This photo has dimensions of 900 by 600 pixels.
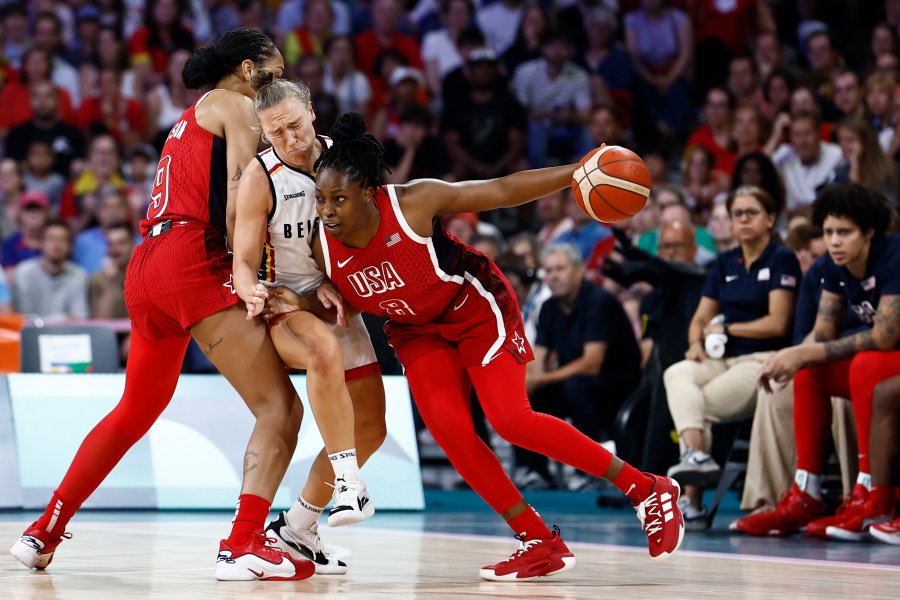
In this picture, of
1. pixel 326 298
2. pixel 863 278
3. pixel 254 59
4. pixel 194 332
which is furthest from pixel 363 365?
pixel 863 278

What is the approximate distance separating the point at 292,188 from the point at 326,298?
400 millimetres

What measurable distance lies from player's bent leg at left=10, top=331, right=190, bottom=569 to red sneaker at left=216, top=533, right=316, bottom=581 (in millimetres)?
614

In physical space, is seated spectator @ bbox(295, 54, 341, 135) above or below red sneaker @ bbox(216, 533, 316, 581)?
above

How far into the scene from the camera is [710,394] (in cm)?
679

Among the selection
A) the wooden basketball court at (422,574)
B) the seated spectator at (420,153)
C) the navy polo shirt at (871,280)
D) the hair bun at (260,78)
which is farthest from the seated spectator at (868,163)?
the hair bun at (260,78)

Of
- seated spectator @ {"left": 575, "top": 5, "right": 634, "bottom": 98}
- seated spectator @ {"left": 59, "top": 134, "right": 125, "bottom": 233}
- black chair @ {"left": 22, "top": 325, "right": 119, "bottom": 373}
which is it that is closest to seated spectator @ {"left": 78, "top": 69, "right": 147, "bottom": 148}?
seated spectator @ {"left": 59, "top": 134, "right": 125, "bottom": 233}

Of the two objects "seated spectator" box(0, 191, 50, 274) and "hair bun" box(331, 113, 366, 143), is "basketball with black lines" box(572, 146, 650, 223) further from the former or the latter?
"seated spectator" box(0, 191, 50, 274)

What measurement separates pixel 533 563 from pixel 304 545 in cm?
83

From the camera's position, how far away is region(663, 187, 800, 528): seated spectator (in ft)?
22.1

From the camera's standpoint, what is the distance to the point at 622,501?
7.94 m

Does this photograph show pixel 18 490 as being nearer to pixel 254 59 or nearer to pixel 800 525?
pixel 254 59

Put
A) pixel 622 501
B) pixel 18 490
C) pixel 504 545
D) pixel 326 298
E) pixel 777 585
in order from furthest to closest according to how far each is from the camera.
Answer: pixel 622 501 → pixel 18 490 → pixel 504 545 → pixel 326 298 → pixel 777 585

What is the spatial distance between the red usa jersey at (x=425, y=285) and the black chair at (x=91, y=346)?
4337 mm

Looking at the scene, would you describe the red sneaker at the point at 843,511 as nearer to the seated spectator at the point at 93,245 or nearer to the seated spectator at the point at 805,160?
the seated spectator at the point at 805,160
